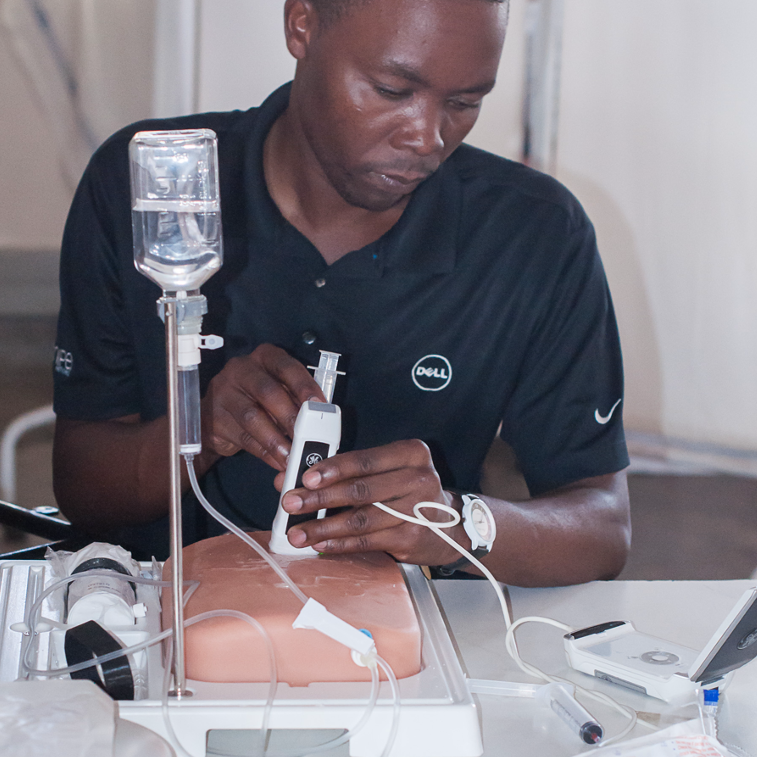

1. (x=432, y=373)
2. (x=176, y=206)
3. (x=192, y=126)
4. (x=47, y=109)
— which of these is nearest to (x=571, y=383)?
(x=432, y=373)

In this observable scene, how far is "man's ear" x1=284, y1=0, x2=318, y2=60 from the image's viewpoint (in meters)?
1.12

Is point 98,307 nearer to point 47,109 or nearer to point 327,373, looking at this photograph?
point 327,373

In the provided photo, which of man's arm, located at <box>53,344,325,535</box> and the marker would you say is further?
man's arm, located at <box>53,344,325,535</box>

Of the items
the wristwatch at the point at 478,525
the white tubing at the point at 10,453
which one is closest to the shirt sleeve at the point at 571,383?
the wristwatch at the point at 478,525

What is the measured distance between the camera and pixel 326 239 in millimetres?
A: 1330

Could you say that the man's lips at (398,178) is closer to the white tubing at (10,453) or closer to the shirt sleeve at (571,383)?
the shirt sleeve at (571,383)

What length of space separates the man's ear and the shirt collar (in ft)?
0.68

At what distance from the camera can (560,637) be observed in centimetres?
91

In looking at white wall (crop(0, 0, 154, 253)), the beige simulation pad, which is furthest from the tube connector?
white wall (crop(0, 0, 154, 253))

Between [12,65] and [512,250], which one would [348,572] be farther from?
[12,65]

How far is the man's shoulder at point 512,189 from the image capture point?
1.40 m

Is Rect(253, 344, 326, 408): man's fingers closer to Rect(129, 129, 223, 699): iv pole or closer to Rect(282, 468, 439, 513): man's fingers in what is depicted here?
Rect(282, 468, 439, 513): man's fingers

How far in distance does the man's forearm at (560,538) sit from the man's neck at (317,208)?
0.49 metres

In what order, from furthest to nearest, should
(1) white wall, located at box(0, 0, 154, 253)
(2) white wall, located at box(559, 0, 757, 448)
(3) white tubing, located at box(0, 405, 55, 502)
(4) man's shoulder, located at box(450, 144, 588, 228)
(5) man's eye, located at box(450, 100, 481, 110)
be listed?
(1) white wall, located at box(0, 0, 154, 253) → (2) white wall, located at box(559, 0, 757, 448) → (3) white tubing, located at box(0, 405, 55, 502) → (4) man's shoulder, located at box(450, 144, 588, 228) → (5) man's eye, located at box(450, 100, 481, 110)
